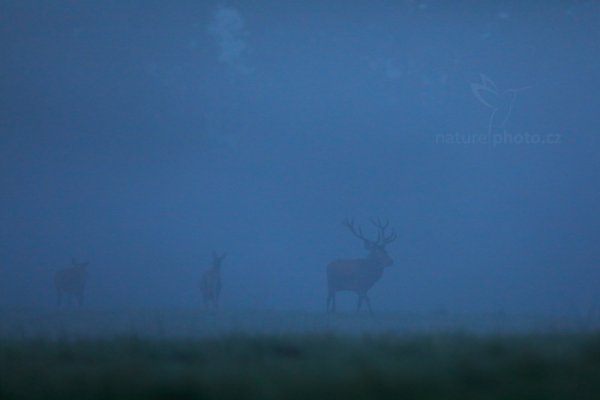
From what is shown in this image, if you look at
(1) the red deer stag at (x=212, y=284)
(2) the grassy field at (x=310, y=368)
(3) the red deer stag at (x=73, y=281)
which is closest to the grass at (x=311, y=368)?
(2) the grassy field at (x=310, y=368)

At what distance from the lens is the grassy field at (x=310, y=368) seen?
3.68 meters

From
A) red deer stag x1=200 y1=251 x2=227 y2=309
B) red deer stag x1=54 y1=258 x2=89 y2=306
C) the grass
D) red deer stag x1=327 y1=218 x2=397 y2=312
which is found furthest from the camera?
red deer stag x1=54 y1=258 x2=89 y2=306

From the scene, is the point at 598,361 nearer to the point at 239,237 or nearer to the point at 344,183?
the point at 239,237

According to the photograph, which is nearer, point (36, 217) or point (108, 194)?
point (36, 217)

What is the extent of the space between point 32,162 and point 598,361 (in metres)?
44.2

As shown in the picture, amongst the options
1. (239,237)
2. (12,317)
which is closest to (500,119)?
(239,237)

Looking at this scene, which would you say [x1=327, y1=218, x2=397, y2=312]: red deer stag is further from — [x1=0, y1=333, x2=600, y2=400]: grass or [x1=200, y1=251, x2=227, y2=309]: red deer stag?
[x1=0, y1=333, x2=600, y2=400]: grass

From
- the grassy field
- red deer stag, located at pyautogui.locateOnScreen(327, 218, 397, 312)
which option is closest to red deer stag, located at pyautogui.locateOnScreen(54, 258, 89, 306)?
red deer stag, located at pyautogui.locateOnScreen(327, 218, 397, 312)

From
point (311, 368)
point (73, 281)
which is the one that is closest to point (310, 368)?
point (311, 368)

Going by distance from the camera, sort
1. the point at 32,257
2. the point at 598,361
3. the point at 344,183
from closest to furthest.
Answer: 1. the point at 598,361
2. the point at 32,257
3. the point at 344,183

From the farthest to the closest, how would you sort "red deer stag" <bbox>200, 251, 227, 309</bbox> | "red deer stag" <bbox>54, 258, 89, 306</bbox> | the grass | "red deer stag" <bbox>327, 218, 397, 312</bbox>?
"red deer stag" <bbox>54, 258, 89, 306</bbox> < "red deer stag" <bbox>200, 251, 227, 309</bbox> < "red deer stag" <bbox>327, 218, 397, 312</bbox> < the grass

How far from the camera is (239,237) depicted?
142 feet

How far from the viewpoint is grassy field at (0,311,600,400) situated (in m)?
3.68

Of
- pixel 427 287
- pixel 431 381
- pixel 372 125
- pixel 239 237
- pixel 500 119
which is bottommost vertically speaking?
pixel 431 381
